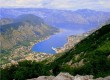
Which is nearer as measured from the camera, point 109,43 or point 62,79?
point 62,79

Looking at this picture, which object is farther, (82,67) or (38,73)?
(82,67)

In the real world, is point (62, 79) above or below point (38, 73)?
below

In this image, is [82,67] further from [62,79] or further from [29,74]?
[62,79]

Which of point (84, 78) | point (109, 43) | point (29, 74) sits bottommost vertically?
point (84, 78)

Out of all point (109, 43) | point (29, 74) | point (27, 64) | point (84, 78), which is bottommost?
point (84, 78)

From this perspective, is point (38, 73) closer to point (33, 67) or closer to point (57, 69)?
point (33, 67)

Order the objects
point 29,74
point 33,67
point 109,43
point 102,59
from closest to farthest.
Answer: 1. point 29,74
2. point 33,67
3. point 102,59
4. point 109,43

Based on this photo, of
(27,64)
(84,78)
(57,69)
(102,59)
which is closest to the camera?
(84,78)

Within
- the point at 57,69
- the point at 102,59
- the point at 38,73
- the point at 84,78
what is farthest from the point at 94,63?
the point at 84,78

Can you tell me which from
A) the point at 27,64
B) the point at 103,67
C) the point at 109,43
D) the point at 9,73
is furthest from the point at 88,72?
the point at 109,43
